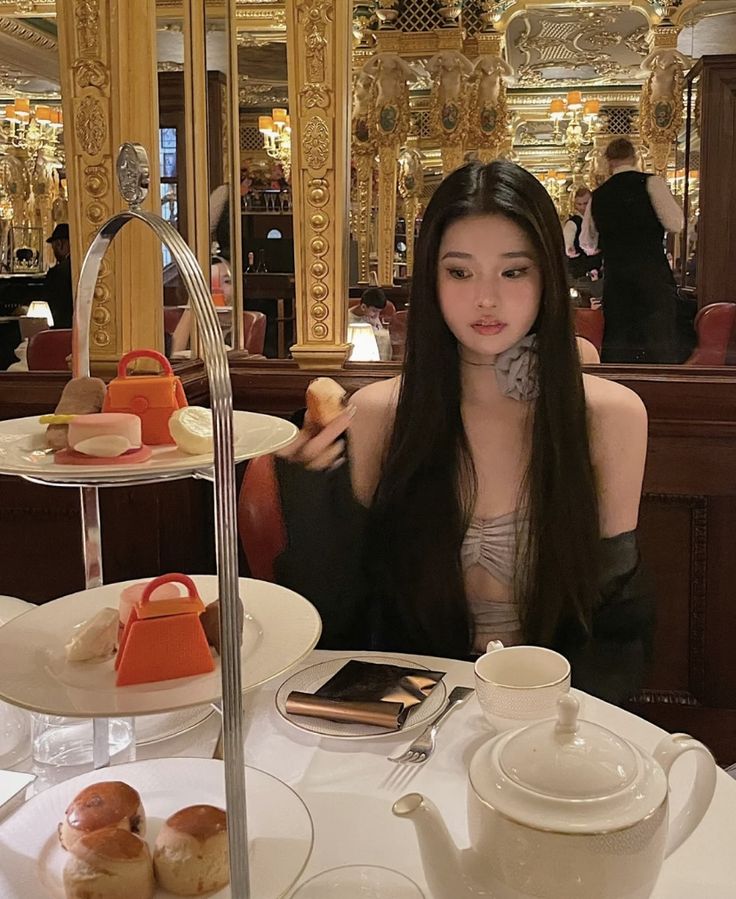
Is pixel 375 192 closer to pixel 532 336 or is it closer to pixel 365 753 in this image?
pixel 532 336

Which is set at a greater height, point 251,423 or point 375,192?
point 375,192

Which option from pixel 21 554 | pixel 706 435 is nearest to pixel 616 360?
pixel 706 435

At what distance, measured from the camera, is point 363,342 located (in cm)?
235

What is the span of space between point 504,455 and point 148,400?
87 centimetres

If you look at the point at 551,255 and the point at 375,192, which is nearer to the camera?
the point at 551,255

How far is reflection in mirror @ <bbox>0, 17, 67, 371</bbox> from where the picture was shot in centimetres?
212

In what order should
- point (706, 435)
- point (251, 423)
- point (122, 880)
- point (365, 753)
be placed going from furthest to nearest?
point (706, 435), point (365, 753), point (251, 423), point (122, 880)

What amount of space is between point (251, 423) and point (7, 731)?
0.49 meters

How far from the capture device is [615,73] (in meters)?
2.29

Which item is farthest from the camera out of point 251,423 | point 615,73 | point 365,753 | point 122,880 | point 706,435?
point 615,73

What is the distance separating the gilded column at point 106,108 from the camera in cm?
206

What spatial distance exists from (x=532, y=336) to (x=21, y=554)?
129 cm

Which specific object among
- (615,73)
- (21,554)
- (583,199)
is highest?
(615,73)

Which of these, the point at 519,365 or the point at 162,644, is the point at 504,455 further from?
the point at 162,644
